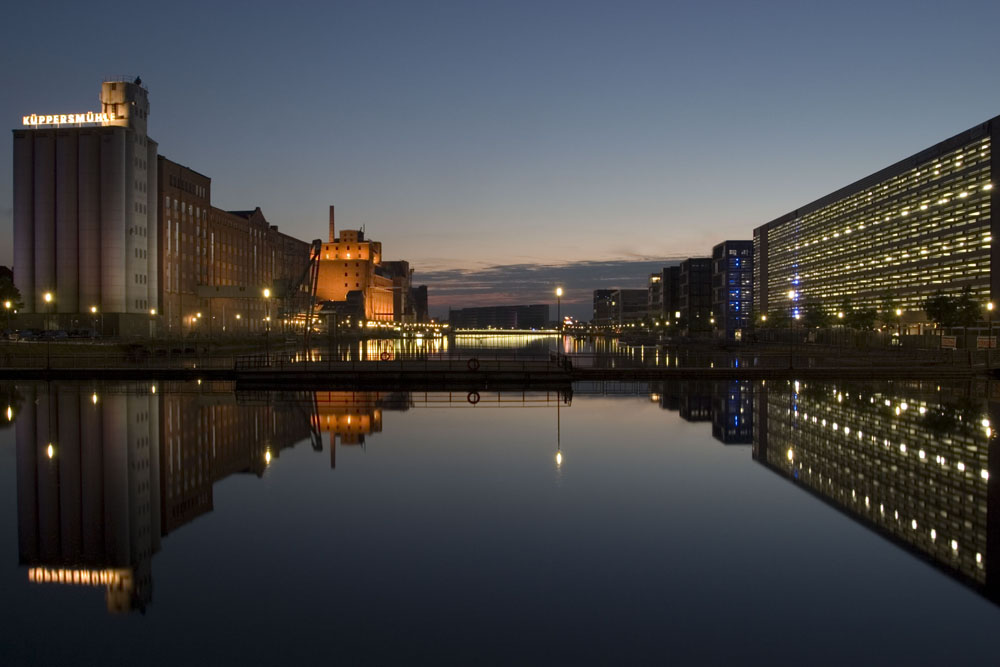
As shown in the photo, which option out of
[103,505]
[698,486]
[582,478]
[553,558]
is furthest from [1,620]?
[698,486]

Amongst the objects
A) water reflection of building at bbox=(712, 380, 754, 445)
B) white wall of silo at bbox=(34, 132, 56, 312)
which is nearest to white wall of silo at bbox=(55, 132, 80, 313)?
white wall of silo at bbox=(34, 132, 56, 312)

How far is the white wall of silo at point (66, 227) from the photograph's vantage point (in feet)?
316

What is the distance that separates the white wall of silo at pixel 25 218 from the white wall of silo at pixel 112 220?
381 inches

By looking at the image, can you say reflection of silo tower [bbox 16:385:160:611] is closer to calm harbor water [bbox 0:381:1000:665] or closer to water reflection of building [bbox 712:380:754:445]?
calm harbor water [bbox 0:381:1000:665]

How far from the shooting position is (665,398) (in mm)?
38812

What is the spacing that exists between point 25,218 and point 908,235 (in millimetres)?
138106

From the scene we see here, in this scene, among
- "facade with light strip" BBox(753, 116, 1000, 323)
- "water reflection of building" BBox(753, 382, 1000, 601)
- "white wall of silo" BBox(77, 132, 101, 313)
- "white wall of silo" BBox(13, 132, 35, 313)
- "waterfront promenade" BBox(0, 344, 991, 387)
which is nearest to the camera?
"water reflection of building" BBox(753, 382, 1000, 601)

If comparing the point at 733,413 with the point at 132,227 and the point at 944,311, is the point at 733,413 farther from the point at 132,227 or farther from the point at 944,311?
the point at 132,227

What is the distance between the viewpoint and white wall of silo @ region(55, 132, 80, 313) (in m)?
96.4

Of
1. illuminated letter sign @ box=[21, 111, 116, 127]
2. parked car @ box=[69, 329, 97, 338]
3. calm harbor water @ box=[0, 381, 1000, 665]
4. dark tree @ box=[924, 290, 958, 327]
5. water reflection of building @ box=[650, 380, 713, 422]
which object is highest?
illuminated letter sign @ box=[21, 111, 116, 127]

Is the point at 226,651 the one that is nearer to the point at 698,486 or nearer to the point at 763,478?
the point at 698,486

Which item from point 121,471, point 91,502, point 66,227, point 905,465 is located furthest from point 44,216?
point 905,465

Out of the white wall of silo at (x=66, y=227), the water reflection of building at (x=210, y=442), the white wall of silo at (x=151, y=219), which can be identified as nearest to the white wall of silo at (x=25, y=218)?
the white wall of silo at (x=66, y=227)

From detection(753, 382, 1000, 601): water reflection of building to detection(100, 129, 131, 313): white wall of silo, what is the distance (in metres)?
89.2
